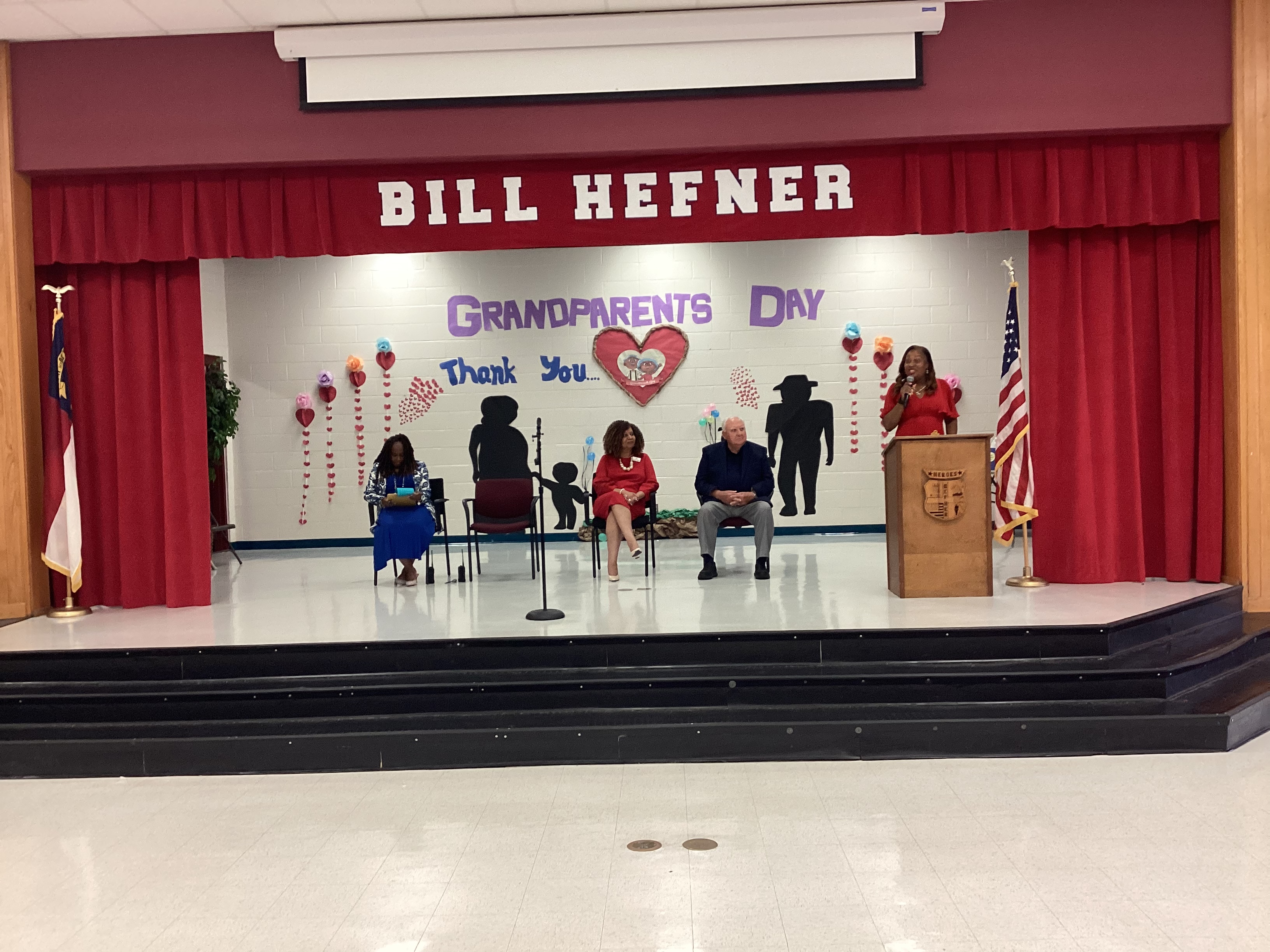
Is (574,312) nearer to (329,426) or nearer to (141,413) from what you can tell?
(329,426)

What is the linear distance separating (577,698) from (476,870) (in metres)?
1.31

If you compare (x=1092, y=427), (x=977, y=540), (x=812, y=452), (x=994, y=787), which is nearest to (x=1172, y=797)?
(x=994, y=787)

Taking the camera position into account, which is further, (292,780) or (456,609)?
(456,609)

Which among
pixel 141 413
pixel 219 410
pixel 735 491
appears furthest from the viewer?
pixel 219 410

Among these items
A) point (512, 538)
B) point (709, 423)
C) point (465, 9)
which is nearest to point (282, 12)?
point (465, 9)

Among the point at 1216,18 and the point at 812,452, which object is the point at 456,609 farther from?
the point at 1216,18

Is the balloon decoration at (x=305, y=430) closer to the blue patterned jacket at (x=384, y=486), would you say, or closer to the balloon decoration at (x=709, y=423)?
the blue patterned jacket at (x=384, y=486)

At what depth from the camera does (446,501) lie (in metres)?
9.00

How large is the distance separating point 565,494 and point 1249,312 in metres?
5.22

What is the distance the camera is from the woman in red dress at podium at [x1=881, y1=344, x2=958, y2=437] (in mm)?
5758

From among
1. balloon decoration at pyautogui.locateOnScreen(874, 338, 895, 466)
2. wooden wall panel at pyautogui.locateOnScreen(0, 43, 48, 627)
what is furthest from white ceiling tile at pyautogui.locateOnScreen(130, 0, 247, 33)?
balloon decoration at pyautogui.locateOnScreen(874, 338, 895, 466)

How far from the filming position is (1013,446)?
5.77 m

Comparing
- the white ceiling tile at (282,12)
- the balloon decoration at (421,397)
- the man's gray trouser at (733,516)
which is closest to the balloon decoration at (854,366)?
the man's gray trouser at (733,516)

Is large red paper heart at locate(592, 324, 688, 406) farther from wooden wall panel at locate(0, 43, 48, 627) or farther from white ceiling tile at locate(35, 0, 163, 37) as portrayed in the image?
wooden wall panel at locate(0, 43, 48, 627)
